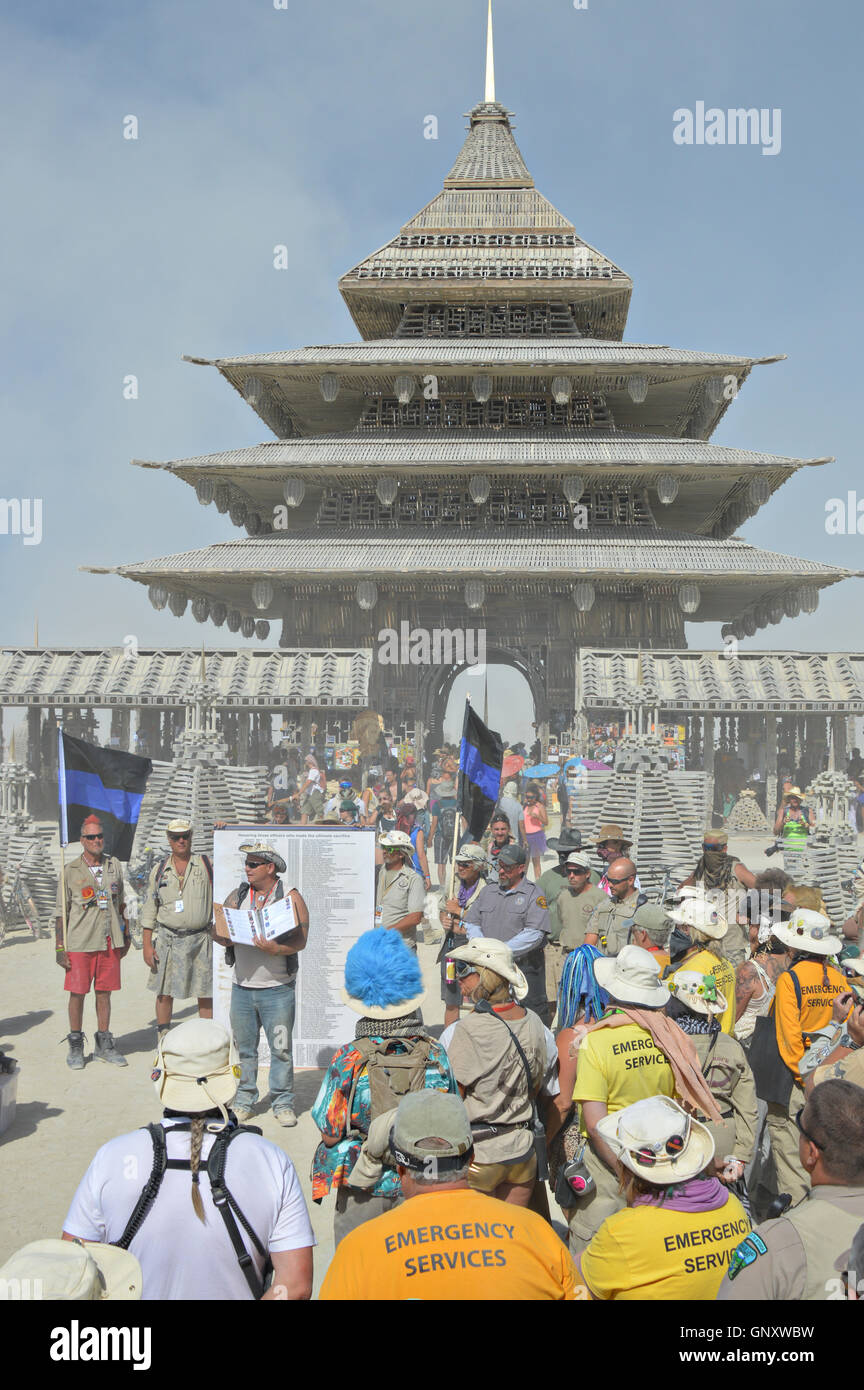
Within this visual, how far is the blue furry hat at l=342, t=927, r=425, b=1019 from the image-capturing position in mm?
4266

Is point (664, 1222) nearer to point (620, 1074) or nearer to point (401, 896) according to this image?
point (620, 1074)

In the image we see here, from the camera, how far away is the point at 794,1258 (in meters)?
2.91

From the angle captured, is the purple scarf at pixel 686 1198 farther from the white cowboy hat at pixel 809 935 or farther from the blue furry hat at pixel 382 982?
the white cowboy hat at pixel 809 935

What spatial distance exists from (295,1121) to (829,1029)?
143 inches

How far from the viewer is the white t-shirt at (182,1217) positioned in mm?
3039

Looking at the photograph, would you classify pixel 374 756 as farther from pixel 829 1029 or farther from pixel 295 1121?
pixel 829 1029

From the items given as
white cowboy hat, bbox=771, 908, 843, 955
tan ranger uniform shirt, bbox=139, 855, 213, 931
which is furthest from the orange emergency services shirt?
tan ranger uniform shirt, bbox=139, 855, 213, 931

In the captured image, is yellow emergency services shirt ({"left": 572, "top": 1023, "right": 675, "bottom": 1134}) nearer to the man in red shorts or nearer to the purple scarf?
the purple scarf

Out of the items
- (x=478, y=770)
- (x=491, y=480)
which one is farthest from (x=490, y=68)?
(x=478, y=770)

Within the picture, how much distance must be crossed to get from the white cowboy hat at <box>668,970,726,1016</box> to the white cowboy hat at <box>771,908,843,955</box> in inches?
29.9

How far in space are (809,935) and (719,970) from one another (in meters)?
0.49

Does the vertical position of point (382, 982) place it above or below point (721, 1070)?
above

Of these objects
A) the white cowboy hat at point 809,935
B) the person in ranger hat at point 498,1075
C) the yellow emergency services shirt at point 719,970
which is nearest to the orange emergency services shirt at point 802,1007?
the white cowboy hat at point 809,935
